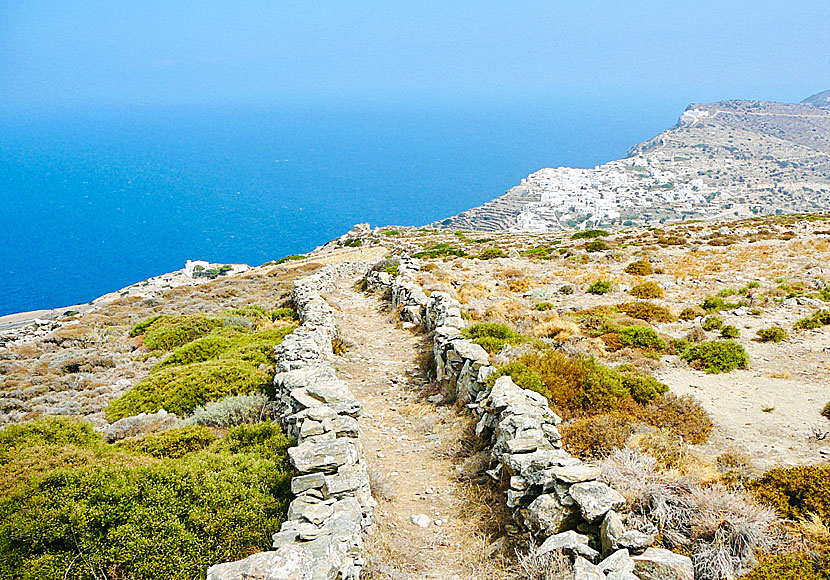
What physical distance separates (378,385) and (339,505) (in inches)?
253

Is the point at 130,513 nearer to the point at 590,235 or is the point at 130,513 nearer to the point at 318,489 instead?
the point at 318,489

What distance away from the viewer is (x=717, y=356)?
12.0m

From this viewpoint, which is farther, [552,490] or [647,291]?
[647,291]

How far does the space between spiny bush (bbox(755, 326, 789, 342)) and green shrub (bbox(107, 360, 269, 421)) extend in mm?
13857

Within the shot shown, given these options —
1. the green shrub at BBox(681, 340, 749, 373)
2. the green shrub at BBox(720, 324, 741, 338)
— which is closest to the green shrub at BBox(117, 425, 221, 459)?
the green shrub at BBox(681, 340, 749, 373)

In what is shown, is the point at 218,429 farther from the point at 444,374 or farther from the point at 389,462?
the point at 444,374

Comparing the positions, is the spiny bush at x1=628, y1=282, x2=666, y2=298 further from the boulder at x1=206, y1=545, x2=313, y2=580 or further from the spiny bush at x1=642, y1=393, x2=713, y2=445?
the boulder at x1=206, y1=545, x2=313, y2=580

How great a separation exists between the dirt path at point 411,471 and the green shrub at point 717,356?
258 inches

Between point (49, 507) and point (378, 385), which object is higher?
point (49, 507)

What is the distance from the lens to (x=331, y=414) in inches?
340

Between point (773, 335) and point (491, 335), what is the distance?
7956mm

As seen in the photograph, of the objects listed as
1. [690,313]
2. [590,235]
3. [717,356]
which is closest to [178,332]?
[717,356]

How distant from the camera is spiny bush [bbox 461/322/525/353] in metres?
12.6

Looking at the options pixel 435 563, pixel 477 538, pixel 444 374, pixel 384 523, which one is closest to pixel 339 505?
pixel 384 523
